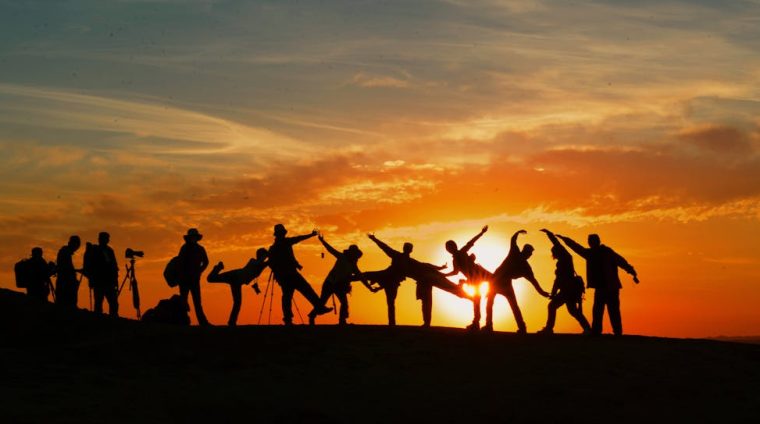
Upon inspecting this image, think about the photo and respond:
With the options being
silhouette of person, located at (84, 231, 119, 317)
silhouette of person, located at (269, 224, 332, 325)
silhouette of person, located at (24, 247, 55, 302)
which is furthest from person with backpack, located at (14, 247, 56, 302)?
silhouette of person, located at (269, 224, 332, 325)

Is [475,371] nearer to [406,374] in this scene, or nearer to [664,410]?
[406,374]

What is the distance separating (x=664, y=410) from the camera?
18.2 metres

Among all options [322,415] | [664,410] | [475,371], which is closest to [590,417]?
[664,410]

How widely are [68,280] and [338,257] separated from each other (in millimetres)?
7069

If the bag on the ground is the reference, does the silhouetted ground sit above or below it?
below

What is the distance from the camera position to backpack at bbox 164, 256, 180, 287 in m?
24.7

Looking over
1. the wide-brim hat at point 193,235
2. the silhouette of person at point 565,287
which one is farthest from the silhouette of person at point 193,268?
the silhouette of person at point 565,287

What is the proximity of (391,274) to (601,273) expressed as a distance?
497 centimetres

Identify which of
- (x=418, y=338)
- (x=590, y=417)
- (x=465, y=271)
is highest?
(x=465, y=271)

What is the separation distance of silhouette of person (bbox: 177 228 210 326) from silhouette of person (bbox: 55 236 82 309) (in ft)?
10.5

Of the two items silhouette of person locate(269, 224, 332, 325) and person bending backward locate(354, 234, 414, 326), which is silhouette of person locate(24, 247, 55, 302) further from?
person bending backward locate(354, 234, 414, 326)

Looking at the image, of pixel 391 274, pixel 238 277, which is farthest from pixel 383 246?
pixel 238 277

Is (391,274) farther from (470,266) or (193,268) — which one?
(193,268)

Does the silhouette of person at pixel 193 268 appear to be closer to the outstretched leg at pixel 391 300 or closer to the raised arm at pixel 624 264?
the outstretched leg at pixel 391 300
